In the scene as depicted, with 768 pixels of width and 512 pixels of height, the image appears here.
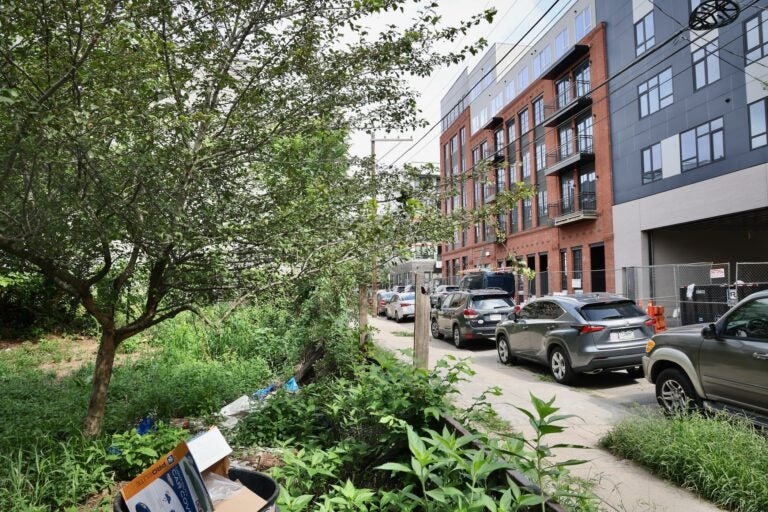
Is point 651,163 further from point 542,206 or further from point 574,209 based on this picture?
point 542,206

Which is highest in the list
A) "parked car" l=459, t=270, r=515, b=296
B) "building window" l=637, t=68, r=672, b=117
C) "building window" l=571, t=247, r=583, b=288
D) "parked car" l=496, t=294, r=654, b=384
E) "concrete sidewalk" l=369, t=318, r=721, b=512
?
"building window" l=637, t=68, r=672, b=117

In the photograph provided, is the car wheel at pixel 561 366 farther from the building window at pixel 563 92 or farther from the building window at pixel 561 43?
the building window at pixel 561 43

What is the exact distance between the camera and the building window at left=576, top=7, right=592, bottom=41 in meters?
29.5

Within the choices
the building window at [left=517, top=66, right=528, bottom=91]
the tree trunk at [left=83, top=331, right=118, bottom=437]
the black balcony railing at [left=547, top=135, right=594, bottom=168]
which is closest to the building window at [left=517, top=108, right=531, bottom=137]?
the building window at [left=517, top=66, right=528, bottom=91]

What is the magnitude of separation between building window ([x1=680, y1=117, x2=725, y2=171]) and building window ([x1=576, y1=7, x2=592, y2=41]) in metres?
11.3

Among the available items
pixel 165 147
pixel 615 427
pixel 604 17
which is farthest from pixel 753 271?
pixel 165 147

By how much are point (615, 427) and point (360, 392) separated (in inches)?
127

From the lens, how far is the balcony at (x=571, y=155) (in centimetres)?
2870

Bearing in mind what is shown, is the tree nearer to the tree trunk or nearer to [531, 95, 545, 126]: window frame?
the tree trunk

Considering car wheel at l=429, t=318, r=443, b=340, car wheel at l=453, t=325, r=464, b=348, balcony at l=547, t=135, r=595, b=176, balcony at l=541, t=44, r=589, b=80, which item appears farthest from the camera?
balcony at l=541, t=44, r=589, b=80

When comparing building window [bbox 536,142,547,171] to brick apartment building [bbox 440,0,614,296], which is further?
building window [bbox 536,142,547,171]

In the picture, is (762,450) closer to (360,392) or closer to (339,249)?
(360,392)

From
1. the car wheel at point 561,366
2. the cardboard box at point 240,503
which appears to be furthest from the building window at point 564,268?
the cardboard box at point 240,503

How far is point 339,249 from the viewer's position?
4328mm
